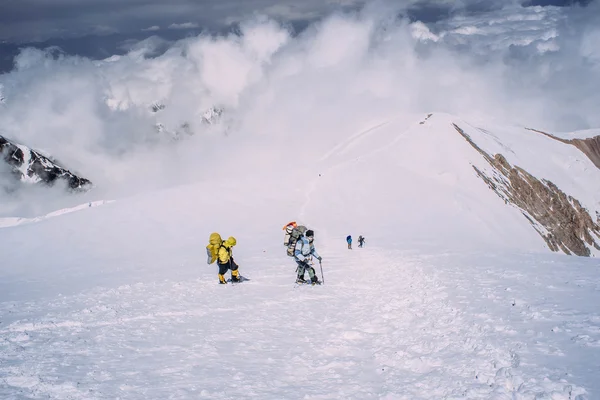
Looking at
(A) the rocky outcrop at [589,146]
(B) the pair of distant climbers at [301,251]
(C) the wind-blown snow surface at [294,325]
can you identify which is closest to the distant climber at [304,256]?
(B) the pair of distant climbers at [301,251]

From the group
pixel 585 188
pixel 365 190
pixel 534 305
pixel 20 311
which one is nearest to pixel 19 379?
pixel 20 311

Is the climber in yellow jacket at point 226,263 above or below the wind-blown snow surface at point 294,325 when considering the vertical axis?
above

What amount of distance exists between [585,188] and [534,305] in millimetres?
104001

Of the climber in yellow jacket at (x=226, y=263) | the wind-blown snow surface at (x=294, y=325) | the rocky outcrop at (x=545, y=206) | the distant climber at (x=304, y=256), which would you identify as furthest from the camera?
the rocky outcrop at (x=545, y=206)

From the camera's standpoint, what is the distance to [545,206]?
7950cm

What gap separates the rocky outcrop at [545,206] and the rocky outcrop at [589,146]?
39252 millimetres

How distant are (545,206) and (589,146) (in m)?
65.4

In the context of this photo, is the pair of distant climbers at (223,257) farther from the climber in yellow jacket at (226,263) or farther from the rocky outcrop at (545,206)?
the rocky outcrop at (545,206)

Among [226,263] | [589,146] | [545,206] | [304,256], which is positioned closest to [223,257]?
[226,263]

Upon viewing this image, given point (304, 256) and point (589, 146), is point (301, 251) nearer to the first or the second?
point (304, 256)

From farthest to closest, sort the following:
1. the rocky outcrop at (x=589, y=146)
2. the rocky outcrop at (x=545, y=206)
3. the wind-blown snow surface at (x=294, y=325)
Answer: the rocky outcrop at (x=589, y=146)
the rocky outcrop at (x=545, y=206)
the wind-blown snow surface at (x=294, y=325)

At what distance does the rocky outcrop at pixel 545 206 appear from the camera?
228 ft

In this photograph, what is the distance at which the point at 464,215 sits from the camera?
52.6m

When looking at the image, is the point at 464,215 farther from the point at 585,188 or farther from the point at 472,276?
the point at 585,188
